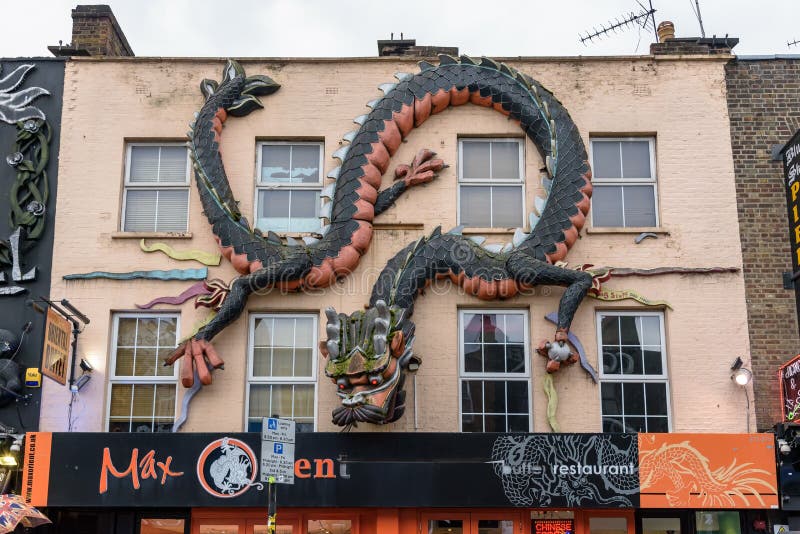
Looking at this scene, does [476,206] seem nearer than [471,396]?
No

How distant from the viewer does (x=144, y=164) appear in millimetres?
16172

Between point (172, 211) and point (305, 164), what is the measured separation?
219 cm

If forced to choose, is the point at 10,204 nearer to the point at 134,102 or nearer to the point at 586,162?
the point at 134,102

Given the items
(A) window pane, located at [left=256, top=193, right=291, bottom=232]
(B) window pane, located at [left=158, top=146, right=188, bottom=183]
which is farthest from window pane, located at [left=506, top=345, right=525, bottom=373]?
(B) window pane, located at [left=158, top=146, right=188, bottom=183]

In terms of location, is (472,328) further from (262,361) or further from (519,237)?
(262,361)

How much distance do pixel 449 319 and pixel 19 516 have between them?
21.1 ft

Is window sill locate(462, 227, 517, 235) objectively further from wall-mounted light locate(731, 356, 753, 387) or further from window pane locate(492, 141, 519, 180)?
wall-mounted light locate(731, 356, 753, 387)

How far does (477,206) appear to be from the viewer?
15.8m

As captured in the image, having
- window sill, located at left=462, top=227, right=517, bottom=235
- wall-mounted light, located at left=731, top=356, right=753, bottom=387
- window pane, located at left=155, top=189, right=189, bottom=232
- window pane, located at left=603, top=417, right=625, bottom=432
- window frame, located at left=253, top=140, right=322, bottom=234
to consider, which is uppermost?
window frame, located at left=253, top=140, right=322, bottom=234

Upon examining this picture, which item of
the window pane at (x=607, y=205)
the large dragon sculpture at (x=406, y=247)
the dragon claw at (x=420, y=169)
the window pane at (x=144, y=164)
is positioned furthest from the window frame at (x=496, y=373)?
the window pane at (x=144, y=164)

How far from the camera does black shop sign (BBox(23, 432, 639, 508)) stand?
13938 millimetres

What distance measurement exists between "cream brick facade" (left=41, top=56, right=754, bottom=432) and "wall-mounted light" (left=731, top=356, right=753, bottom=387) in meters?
0.14

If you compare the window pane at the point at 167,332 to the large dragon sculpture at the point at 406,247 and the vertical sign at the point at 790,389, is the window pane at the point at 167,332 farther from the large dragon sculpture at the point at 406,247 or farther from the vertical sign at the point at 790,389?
the vertical sign at the point at 790,389

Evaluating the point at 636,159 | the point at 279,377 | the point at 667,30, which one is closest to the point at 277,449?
the point at 279,377
